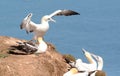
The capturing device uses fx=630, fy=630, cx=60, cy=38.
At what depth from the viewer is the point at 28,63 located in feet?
84.5

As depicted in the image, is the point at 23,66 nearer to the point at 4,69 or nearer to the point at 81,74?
the point at 4,69

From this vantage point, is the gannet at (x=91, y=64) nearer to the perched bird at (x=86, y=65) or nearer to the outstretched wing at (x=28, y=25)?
the perched bird at (x=86, y=65)

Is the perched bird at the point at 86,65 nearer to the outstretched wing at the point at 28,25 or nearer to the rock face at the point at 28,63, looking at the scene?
the rock face at the point at 28,63

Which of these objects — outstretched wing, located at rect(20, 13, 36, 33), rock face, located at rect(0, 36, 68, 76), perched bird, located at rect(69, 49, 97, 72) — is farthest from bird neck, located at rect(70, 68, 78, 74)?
outstretched wing, located at rect(20, 13, 36, 33)

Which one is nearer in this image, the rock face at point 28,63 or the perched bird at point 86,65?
the rock face at point 28,63

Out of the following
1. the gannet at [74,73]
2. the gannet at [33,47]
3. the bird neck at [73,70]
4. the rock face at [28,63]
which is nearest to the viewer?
the rock face at [28,63]

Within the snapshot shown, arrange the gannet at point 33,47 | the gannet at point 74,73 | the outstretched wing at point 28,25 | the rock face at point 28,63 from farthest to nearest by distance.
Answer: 1. the gannet at point 33,47
2. the outstretched wing at point 28,25
3. the gannet at point 74,73
4. the rock face at point 28,63

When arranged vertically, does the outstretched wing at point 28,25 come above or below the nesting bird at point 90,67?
above

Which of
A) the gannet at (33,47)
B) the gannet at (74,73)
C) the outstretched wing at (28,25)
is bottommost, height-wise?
the gannet at (74,73)

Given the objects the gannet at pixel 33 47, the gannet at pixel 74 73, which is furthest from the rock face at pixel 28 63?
the gannet at pixel 74 73

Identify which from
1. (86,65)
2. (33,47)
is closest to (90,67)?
(86,65)

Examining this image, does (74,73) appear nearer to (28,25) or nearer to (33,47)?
(33,47)

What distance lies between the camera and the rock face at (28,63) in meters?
25.0

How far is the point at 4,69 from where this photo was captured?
24922 millimetres
